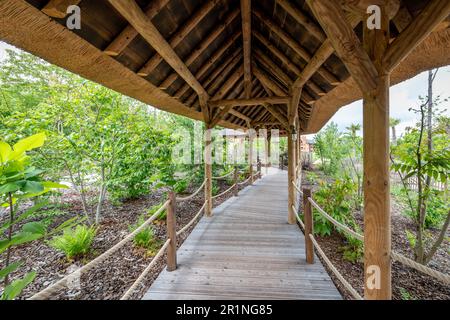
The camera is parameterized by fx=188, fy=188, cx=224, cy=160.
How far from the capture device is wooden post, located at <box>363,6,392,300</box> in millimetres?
1251

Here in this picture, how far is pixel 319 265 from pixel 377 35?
2639mm

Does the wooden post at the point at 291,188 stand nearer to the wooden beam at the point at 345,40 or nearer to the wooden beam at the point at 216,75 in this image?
the wooden beam at the point at 216,75

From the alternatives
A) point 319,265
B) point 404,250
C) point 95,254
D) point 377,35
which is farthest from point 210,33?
point 404,250

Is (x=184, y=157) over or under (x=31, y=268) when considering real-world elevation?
over

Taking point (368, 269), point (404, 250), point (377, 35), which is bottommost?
point (404, 250)

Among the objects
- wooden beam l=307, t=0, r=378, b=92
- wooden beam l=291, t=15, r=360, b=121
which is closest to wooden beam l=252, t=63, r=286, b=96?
wooden beam l=291, t=15, r=360, b=121

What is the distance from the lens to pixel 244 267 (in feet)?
8.34

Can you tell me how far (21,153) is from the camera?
3.15 ft

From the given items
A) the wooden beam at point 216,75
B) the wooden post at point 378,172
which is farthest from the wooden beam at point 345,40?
the wooden beam at point 216,75

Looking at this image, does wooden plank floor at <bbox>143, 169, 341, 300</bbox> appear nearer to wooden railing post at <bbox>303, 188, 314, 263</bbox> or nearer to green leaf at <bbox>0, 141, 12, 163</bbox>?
wooden railing post at <bbox>303, 188, 314, 263</bbox>

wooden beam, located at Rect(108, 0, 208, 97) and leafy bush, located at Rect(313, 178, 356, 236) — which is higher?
wooden beam, located at Rect(108, 0, 208, 97)

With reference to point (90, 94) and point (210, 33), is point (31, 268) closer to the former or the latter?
point (90, 94)

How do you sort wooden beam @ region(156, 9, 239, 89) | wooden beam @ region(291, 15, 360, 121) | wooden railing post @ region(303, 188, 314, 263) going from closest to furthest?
wooden beam @ region(291, 15, 360, 121) → wooden beam @ region(156, 9, 239, 89) → wooden railing post @ region(303, 188, 314, 263)

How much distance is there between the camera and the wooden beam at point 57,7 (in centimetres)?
122
